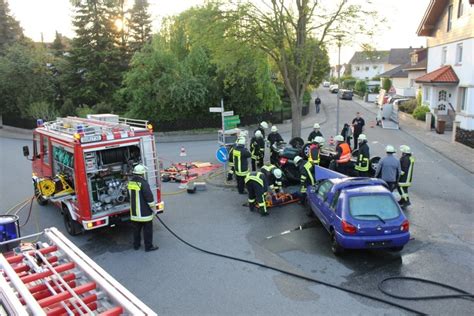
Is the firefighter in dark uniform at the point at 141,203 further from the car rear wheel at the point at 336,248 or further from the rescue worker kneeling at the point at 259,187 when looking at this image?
the car rear wheel at the point at 336,248

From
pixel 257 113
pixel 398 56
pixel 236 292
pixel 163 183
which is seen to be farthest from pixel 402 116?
pixel 398 56

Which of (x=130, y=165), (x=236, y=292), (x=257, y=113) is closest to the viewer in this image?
(x=236, y=292)

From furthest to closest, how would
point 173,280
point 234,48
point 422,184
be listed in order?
point 234,48, point 422,184, point 173,280

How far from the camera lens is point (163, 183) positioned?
14.3 meters

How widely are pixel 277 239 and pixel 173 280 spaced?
2.66 m

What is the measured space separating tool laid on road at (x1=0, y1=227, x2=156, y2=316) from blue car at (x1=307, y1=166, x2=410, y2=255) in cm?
467

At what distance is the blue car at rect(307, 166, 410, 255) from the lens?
7.39 meters

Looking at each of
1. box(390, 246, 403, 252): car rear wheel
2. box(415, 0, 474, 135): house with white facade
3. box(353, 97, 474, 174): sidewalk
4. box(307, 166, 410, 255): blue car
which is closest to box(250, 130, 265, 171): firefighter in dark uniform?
box(307, 166, 410, 255): blue car

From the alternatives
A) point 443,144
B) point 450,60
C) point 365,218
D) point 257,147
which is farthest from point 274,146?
point 450,60

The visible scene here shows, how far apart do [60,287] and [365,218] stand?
535 centimetres

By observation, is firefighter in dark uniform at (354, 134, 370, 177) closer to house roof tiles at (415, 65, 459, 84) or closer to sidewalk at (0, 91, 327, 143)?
sidewalk at (0, 91, 327, 143)

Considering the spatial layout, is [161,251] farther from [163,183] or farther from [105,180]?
[163,183]

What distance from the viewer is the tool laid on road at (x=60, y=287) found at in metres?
3.51

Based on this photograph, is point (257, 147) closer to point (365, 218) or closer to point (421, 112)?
point (365, 218)
